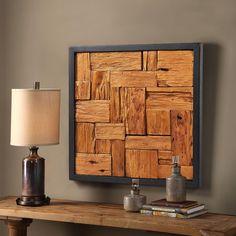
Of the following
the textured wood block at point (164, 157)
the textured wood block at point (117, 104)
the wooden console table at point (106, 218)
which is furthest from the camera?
the textured wood block at point (117, 104)

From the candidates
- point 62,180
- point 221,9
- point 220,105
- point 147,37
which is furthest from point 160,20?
point 62,180

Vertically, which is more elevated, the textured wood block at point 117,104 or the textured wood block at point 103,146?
the textured wood block at point 117,104

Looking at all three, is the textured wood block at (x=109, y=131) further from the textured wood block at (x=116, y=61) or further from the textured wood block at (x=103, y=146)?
the textured wood block at (x=116, y=61)

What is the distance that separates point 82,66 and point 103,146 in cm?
42

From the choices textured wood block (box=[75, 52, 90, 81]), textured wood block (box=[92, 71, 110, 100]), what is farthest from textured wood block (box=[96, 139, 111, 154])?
textured wood block (box=[75, 52, 90, 81])

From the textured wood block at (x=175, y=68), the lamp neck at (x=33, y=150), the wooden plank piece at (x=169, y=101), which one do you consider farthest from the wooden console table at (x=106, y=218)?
the textured wood block at (x=175, y=68)

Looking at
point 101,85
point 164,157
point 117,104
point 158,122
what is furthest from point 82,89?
point 164,157

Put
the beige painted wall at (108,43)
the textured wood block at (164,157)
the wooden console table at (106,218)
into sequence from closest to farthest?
1. the wooden console table at (106,218)
2. the beige painted wall at (108,43)
3. the textured wood block at (164,157)

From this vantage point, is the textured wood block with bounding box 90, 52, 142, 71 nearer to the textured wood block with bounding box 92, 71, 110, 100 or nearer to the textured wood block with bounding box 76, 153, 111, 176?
the textured wood block with bounding box 92, 71, 110, 100

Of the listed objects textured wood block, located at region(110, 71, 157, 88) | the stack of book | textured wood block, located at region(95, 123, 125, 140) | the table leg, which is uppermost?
textured wood block, located at region(110, 71, 157, 88)

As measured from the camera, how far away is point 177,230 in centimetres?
287

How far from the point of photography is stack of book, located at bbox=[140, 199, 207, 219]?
9.89 feet

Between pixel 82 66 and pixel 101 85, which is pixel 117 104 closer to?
pixel 101 85

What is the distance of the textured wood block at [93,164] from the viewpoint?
3.45m
